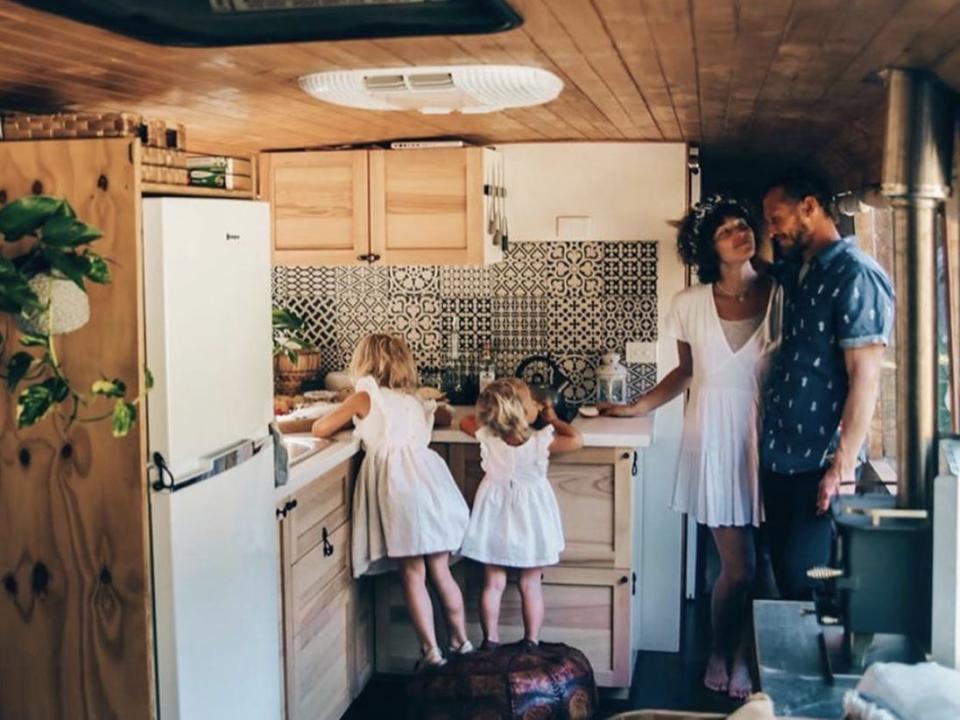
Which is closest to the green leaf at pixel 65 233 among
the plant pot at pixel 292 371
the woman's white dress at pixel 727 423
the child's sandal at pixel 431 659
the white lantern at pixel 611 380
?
the child's sandal at pixel 431 659

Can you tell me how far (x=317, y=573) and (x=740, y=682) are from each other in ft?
5.47

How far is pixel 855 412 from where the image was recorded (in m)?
3.82

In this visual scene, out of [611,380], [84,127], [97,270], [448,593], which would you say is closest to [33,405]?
[97,270]

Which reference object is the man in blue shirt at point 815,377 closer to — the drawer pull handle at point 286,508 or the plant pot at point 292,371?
the drawer pull handle at point 286,508

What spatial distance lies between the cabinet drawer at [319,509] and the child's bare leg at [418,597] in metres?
0.29

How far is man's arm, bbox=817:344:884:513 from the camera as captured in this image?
149 inches

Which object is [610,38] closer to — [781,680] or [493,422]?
[781,680]

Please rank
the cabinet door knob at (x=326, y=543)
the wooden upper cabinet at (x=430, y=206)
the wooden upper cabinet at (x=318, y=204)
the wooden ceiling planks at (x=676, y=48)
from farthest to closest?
the wooden upper cabinet at (x=318, y=204), the wooden upper cabinet at (x=430, y=206), the cabinet door knob at (x=326, y=543), the wooden ceiling planks at (x=676, y=48)

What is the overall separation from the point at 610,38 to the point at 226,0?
792 mm

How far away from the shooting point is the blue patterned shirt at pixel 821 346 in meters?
3.84

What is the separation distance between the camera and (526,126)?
15.0 ft

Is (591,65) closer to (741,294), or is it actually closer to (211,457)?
(211,457)

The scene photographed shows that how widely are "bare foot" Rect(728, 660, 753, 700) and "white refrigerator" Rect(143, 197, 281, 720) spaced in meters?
1.87

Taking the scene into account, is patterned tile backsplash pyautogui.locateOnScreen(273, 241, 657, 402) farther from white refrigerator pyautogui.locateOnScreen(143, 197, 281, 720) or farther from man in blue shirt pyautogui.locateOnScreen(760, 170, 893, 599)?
white refrigerator pyautogui.locateOnScreen(143, 197, 281, 720)
